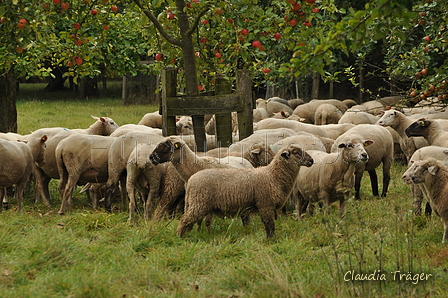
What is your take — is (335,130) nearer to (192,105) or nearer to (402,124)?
(402,124)

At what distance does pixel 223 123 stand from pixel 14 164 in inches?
132

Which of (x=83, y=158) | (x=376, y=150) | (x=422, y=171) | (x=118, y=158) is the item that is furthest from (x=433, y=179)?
(x=83, y=158)

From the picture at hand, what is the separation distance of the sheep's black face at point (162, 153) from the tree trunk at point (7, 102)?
5.51 metres

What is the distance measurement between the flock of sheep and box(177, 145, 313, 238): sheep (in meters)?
0.01

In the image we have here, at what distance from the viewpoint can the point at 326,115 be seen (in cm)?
1719

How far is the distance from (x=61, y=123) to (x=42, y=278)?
49.7ft

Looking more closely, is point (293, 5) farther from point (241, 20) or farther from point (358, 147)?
point (358, 147)

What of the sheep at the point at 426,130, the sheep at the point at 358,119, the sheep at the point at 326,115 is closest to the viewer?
the sheep at the point at 426,130

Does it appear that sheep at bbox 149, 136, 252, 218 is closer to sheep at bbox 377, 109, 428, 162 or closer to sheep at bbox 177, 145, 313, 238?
sheep at bbox 177, 145, 313, 238

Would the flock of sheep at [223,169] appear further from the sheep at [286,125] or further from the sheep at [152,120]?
the sheep at [152,120]

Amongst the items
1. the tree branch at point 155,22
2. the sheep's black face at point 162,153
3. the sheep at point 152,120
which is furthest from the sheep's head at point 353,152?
the sheep at point 152,120

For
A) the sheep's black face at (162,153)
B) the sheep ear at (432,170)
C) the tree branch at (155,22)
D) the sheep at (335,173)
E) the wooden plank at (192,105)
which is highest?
the tree branch at (155,22)

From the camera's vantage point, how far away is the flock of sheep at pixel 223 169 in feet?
23.1

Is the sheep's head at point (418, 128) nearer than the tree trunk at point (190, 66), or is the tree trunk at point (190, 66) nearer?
the tree trunk at point (190, 66)
